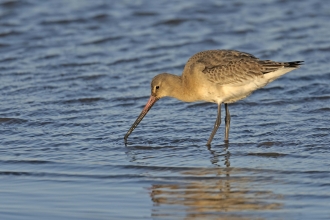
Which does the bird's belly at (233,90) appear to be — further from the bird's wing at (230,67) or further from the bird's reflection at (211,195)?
the bird's reflection at (211,195)

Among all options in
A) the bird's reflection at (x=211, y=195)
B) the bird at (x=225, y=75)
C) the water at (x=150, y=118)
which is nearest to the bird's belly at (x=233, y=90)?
the bird at (x=225, y=75)

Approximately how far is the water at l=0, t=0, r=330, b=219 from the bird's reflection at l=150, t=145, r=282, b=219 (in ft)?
0.06

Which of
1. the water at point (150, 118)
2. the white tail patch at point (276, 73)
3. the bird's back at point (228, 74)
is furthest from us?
the bird's back at point (228, 74)

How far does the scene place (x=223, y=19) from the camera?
52.0 feet

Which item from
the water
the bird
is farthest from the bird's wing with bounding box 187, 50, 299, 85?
the water

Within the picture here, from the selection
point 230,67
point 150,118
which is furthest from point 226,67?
point 150,118

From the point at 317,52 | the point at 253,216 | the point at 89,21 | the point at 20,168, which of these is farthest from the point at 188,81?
the point at 89,21

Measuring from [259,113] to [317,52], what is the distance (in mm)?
3622

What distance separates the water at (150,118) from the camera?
6559 millimetres

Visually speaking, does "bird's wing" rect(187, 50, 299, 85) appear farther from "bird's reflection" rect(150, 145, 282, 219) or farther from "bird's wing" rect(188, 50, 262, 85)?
"bird's reflection" rect(150, 145, 282, 219)

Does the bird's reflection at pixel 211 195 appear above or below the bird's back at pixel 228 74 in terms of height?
below

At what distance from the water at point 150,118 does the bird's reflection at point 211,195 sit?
18mm

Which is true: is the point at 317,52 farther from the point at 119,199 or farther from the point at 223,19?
the point at 119,199

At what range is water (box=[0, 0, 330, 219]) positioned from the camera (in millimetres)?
6559
